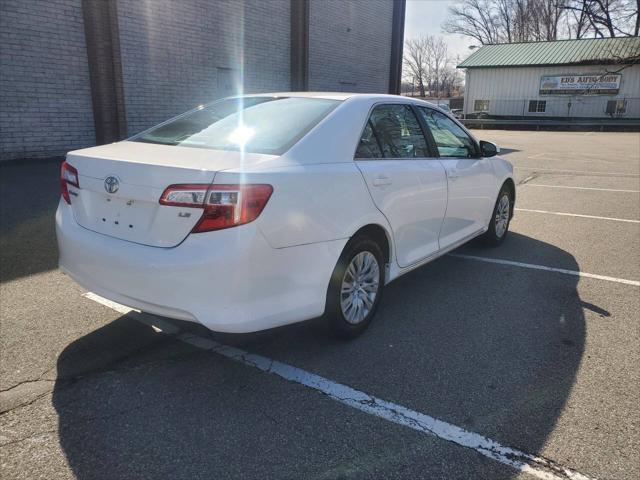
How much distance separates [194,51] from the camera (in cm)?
1391

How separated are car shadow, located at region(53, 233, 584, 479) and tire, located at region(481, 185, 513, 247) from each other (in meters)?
1.57

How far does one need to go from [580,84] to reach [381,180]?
4143 centimetres

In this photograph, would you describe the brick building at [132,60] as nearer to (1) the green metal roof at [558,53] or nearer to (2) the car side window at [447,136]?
(2) the car side window at [447,136]

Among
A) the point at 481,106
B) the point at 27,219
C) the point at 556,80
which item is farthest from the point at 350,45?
the point at 556,80

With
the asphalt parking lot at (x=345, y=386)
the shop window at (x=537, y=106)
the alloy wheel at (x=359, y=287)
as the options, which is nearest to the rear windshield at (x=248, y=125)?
the alloy wheel at (x=359, y=287)

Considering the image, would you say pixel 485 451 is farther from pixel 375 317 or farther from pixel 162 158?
pixel 162 158

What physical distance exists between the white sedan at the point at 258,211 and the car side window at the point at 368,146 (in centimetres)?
1

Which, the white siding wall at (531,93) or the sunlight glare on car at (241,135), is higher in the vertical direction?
the white siding wall at (531,93)

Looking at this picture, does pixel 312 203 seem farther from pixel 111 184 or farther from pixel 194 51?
pixel 194 51

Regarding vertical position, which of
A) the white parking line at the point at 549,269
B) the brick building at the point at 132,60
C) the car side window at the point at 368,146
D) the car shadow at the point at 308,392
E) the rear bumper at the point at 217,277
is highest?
the brick building at the point at 132,60

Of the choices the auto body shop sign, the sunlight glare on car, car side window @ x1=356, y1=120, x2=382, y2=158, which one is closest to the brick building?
the sunlight glare on car

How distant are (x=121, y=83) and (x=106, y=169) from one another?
10287 mm

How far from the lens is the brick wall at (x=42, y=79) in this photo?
10.5 m

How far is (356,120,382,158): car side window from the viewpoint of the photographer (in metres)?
3.54
